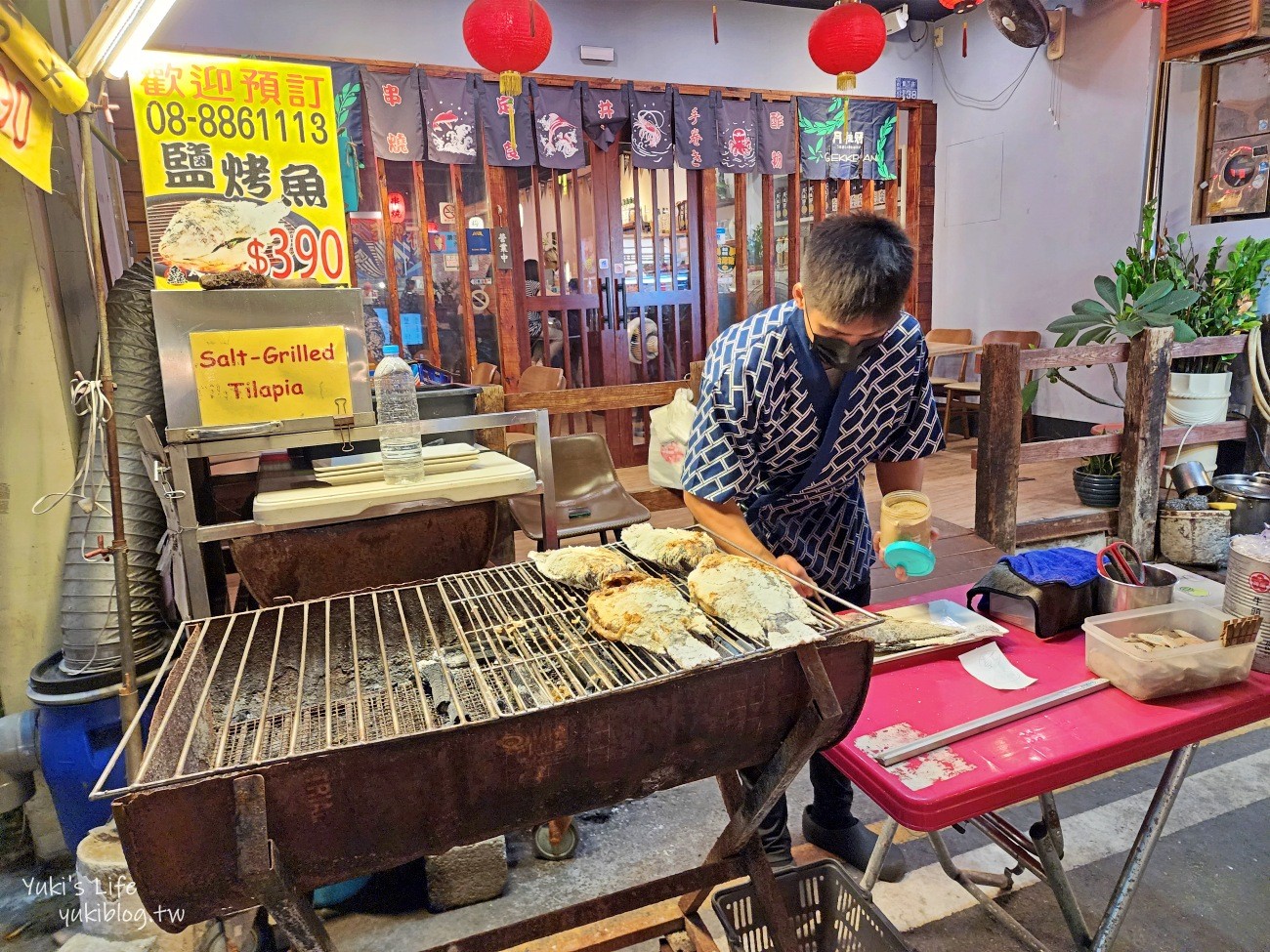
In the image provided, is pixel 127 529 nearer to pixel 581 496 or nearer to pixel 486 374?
Result: pixel 581 496

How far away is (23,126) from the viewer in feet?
7.25

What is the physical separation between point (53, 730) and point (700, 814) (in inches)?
94.4

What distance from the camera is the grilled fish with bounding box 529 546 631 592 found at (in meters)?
1.79

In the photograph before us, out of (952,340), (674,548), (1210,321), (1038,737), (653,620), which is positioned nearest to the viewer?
(653,620)

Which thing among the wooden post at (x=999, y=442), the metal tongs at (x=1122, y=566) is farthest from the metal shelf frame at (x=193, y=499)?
the wooden post at (x=999, y=442)

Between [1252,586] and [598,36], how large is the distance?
7.50 meters

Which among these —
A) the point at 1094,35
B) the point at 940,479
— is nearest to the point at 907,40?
the point at 1094,35

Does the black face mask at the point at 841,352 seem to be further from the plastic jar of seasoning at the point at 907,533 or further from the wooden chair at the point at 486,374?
the wooden chair at the point at 486,374

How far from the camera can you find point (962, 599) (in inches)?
93.7

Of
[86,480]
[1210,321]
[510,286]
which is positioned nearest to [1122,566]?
[86,480]

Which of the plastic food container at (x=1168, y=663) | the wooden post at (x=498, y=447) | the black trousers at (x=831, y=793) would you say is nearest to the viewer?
the plastic food container at (x=1168, y=663)

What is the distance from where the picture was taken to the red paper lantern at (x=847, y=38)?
19.9ft

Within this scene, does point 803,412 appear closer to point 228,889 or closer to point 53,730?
point 228,889

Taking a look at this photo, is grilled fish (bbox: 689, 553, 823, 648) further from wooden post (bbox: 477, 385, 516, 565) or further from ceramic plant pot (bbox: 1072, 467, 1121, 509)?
ceramic plant pot (bbox: 1072, 467, 1121, 509)
